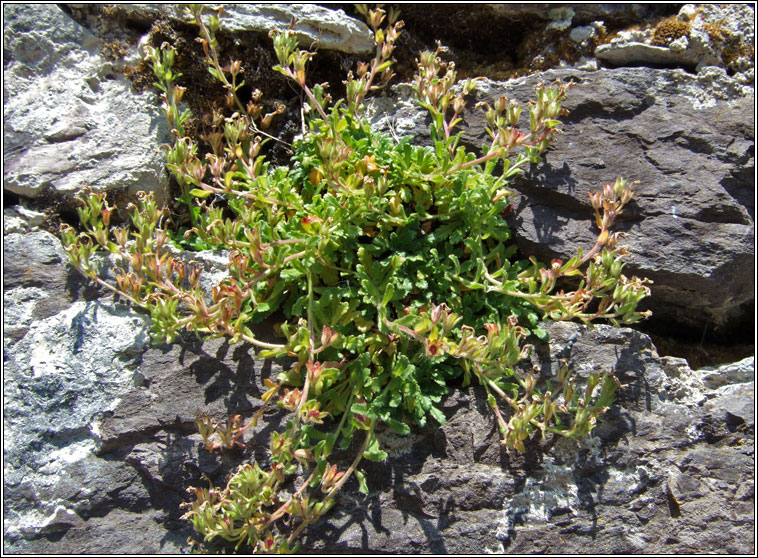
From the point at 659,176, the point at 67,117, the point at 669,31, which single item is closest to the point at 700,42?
the point at 669,31

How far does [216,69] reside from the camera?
317 cm

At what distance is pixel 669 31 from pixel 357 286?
2.11 metres

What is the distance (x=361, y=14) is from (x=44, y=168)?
1.77 meters

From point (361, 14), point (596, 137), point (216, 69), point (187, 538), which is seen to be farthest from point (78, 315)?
point (596, 137)

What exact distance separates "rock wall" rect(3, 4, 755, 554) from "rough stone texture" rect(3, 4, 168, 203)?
0.03 ft

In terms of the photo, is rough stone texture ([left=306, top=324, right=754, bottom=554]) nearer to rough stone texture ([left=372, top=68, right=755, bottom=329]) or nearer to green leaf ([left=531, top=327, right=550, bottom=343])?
green leaf ([left=531, top=327, right=550, bottom=343])

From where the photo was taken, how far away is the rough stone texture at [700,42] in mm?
3311

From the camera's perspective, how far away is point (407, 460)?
260cm

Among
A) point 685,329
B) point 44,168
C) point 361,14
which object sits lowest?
point 685,329

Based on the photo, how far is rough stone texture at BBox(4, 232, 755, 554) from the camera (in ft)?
8.23

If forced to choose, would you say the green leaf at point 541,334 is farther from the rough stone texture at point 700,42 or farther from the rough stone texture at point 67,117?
the rough stone texture at point 67,117

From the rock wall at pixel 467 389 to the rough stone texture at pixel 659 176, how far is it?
1 cm

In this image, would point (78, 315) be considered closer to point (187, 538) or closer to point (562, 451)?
point (187, 538)

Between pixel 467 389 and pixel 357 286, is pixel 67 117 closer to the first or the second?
pixel 357 286
